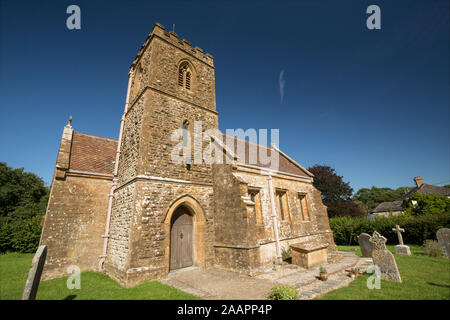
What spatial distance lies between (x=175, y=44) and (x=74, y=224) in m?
12.3

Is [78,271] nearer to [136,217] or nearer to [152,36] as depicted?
[136,217]

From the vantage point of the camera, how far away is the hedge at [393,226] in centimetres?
1630

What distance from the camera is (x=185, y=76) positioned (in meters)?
12.9

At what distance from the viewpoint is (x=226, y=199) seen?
10.5 m

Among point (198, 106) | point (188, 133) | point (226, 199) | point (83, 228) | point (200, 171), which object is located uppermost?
point (198, 106)

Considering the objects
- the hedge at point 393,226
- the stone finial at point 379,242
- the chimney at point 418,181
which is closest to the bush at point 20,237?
the stone finial at point 379,242

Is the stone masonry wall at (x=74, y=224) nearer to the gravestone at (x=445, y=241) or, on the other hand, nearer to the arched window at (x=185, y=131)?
the arched window at (x=185, y=131)

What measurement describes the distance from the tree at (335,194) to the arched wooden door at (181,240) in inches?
961

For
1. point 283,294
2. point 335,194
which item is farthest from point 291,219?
point 335,194

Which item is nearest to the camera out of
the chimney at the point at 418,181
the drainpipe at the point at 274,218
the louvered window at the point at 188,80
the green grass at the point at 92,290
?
the green grass at the point at 92,290

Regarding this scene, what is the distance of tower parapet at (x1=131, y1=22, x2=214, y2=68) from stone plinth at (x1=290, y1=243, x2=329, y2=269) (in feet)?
45.4

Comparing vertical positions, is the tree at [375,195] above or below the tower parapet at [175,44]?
below
